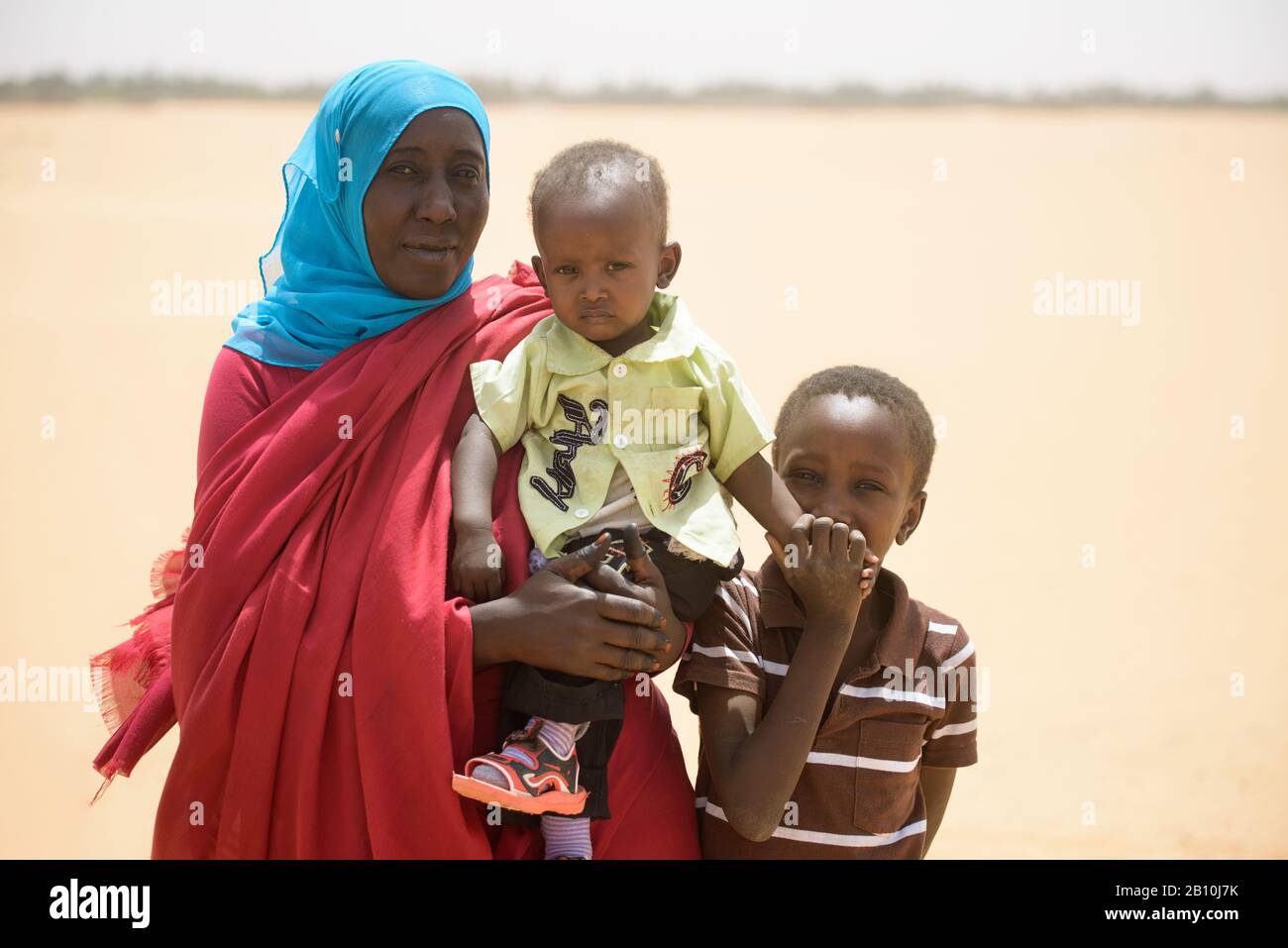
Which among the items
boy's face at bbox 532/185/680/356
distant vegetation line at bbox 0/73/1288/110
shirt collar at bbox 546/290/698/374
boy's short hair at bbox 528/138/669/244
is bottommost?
shirt collar at bbox 546/290/698/374

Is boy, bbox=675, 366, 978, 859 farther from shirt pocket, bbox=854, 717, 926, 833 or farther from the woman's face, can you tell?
the woman's face

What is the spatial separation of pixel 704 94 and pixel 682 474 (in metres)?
27.8

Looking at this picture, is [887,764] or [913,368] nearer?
[887,764]

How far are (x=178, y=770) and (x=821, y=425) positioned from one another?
58.9 inches

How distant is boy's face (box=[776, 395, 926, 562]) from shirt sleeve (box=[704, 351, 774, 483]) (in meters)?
0.15

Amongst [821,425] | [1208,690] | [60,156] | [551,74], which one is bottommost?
[1208,690]

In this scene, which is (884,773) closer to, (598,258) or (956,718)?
(956,718)

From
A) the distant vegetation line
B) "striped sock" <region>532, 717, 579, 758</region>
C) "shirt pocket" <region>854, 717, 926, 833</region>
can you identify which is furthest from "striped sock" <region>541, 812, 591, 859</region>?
the distant vegetation line

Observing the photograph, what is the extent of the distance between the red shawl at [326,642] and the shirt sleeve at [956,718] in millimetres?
982

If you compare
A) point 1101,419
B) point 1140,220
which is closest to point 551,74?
point 1140,220

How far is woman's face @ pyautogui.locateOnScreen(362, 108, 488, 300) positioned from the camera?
119 inches

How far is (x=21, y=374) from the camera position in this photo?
12.9 metres

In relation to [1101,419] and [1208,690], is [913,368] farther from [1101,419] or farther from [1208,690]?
[1208,690]

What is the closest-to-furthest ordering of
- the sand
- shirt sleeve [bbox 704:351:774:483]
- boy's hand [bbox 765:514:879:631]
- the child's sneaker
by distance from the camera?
1. the child's sneaker
2. boy's hand [bbox 765:514:879:631]
3. shirt sleeve [bbox 704:351:774:483]
4. the sand
